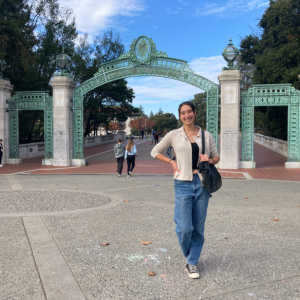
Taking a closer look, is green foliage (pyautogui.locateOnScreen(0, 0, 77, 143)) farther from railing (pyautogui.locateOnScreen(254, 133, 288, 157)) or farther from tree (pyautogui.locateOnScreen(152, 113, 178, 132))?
tree (pyautogui.locateOnScreen(152, 113, 178, 132))

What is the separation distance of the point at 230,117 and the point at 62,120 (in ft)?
25.2

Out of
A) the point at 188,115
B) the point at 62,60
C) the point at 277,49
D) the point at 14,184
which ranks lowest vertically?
the point at 14,184

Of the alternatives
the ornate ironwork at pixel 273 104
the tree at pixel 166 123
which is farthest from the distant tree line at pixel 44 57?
the tree at pixel 166 123

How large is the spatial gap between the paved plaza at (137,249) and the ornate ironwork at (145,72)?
25.5ft

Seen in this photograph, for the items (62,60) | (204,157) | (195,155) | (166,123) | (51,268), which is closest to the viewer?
(204,157)

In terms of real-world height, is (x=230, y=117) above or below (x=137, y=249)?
above

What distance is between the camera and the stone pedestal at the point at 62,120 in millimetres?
15742

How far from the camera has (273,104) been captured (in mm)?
14352

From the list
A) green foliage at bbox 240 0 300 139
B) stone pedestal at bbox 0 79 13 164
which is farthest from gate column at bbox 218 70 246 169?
stone pedestal at bbox 0 79 13 164

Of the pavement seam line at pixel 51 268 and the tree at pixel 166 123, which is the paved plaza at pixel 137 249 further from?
the tree at pixel 166 123

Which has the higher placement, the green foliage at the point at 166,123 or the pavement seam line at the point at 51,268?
the green foliage at the point at 166,123

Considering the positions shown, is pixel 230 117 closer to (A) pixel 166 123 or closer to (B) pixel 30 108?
(B) pixel 30 108

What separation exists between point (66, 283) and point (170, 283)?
1.05 meters

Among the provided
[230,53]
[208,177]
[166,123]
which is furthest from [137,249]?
[166,123]
